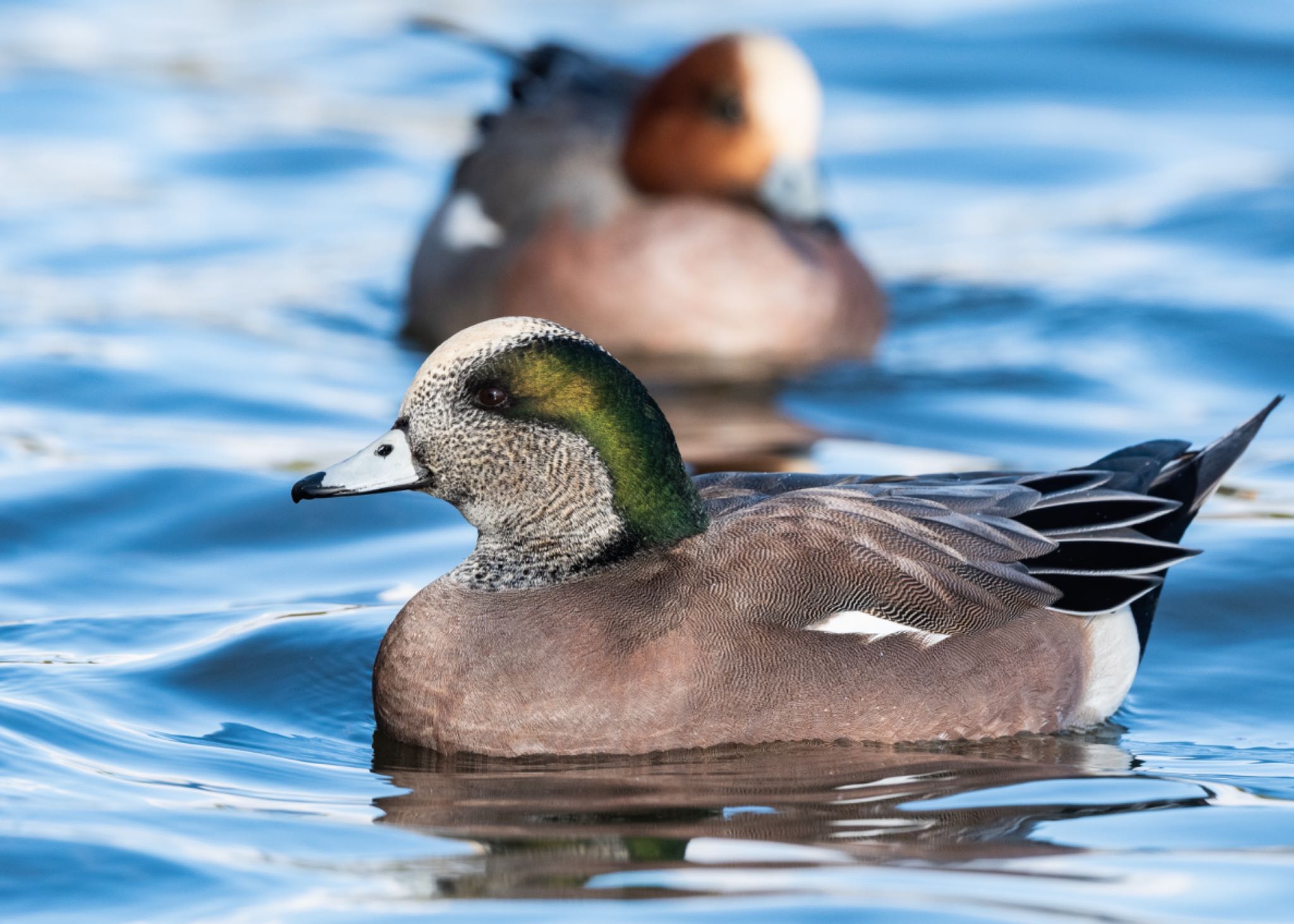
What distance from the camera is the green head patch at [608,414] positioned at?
4859 millimetres

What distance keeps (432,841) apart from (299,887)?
14.2 inches

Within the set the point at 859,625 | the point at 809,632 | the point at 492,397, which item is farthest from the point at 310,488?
the point at 859,625

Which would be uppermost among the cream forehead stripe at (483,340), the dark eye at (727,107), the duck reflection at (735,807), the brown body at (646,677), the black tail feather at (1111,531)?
the dark eye at (727,107)

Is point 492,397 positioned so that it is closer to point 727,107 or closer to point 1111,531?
point 1111,531

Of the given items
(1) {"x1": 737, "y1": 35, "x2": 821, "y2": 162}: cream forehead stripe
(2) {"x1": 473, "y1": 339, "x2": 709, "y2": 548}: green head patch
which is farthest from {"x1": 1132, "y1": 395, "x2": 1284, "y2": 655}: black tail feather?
(1) {"x1": 737, "y1": 35, "x2": 821, "y2": 162}: cream forehead stripe

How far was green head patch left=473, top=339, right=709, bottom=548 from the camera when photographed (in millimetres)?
4859

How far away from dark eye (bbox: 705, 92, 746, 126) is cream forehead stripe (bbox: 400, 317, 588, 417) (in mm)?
4372

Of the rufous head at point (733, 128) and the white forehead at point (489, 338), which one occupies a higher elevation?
the rufous head at point (733, 128)

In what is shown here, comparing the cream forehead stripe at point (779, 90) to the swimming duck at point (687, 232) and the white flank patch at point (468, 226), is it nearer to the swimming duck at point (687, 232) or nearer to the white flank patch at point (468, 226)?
the swimming duck at point (687, 232)

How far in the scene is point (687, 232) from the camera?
29.7ft

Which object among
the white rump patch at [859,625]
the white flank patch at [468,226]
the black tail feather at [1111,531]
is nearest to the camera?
the white rump patch at [859,625]

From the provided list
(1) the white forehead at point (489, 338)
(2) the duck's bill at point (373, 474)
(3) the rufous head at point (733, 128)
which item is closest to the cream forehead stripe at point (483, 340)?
(1) the white forehead at point (489, 338)

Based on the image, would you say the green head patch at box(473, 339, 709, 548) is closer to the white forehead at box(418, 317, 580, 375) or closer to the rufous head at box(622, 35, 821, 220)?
the white forehead at box(418, 317, 580, 375)

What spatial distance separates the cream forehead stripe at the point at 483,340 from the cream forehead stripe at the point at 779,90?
4356 millimetres
